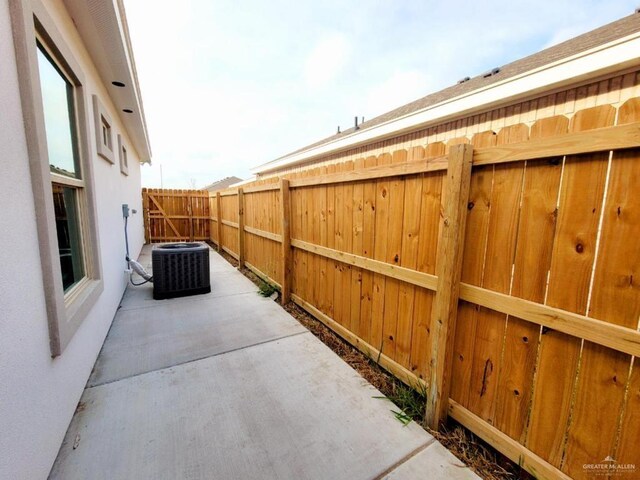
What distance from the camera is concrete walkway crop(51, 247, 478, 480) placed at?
4.89 feet

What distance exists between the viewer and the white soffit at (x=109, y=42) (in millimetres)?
2286

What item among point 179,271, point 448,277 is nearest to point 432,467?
point 448,277

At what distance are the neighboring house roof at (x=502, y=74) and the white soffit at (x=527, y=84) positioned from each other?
0.05m

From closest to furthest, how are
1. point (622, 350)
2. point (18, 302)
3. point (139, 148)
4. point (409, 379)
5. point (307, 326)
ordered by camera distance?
point (622, 350) → point (18, 302) → point (409, 379) → point (307, 326) → point (139, 148)

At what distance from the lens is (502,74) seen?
4.72m

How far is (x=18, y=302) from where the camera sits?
1.20 meters

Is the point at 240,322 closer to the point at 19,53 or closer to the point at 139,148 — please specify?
the point at 19,53

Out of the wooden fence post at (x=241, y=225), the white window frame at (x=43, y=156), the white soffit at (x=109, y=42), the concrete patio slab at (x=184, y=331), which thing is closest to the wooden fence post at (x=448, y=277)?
the concrete patio slab at (x=184, y=331)

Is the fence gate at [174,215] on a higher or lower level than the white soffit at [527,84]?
lower

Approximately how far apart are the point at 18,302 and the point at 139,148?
8764 millimetres

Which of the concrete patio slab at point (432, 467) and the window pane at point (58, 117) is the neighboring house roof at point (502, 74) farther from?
the window pane at point (58, 117)

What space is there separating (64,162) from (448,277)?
3.05m

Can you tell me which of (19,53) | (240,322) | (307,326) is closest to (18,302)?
(19,53)

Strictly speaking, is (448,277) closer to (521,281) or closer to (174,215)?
(521,281)
